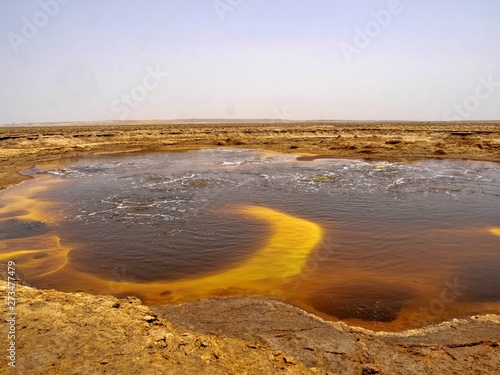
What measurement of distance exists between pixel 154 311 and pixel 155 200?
9.51 m

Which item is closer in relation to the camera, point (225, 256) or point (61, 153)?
point (225, 256)

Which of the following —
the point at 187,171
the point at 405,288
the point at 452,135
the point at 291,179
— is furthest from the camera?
the point at 452,135

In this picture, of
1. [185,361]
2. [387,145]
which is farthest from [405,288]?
[387,145]

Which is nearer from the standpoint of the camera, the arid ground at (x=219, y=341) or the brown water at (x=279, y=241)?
the arid ground at (x=219, y=341)

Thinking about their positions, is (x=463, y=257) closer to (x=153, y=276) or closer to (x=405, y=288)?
(x=405, y=288)

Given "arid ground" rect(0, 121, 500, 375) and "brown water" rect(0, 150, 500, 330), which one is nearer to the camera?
"arid ground" rect(0, 121, 500, 375)

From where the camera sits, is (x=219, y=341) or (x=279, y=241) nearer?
(x=219, y=341)

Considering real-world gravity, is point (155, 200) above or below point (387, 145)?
below

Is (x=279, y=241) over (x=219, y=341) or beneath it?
beneath

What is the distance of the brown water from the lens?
676cm

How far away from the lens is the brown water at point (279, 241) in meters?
6.76

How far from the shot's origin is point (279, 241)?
31.8 ft

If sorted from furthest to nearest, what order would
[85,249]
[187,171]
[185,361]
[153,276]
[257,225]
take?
[187,171] < [257,225] < [85,249] < [153,276] < [185,361]

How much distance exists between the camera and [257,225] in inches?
439
